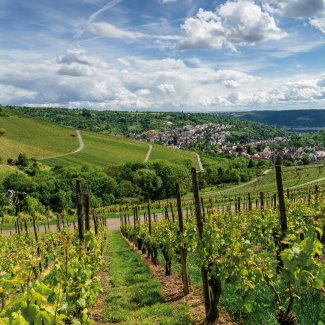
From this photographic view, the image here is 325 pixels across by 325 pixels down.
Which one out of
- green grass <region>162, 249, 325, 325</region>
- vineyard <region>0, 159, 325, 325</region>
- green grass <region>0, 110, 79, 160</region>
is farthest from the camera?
green grass <region>0, 110, 79, 160</region>

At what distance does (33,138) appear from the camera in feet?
414

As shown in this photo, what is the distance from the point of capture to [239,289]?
6738 mm

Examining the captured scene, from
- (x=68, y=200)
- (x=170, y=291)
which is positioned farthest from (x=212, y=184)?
(x=170, y=291)

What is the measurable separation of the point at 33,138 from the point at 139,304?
123992mm

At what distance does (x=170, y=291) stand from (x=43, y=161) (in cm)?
10280

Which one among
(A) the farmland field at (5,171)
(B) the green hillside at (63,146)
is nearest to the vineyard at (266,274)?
(A) the farmland field at (5,171)

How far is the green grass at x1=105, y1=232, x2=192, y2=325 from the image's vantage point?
9445 mm

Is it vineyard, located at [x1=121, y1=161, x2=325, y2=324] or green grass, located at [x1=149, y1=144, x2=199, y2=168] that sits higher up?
vineyard, located at [x1=121, y1=161, x2=325, y2=324]

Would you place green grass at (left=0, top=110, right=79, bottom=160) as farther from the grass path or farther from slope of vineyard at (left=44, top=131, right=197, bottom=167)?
the grass path

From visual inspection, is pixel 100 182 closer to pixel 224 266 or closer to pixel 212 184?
pixel 212 184

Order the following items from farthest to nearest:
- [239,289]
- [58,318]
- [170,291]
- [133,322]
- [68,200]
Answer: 1. [68,200]
2. [170,291]
3. [133,322]
4. [239,289]
5. [58,318]

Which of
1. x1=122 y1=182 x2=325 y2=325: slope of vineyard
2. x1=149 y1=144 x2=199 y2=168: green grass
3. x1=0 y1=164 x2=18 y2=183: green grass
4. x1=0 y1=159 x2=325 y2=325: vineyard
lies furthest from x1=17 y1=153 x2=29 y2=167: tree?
x1=122 y1=182 x2=325 y2=325: slope of vineyard

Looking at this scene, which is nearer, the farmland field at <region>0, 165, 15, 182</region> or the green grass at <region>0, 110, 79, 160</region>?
the farmland field at <region>0, 165, 15, 182</region>

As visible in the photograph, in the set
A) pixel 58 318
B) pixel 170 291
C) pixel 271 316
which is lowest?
pixel 170 291
